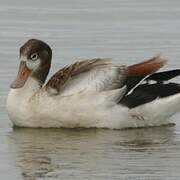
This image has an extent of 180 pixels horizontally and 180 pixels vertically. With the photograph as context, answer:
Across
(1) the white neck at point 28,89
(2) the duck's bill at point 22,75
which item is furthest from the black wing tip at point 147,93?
(2) the duck's bill at point 22,75

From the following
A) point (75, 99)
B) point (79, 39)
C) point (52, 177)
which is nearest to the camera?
point (52, 177)

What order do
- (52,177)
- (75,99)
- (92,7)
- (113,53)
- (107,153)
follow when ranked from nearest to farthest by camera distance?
1. (52,177)
2. (107,153)
3. (75,99)
4. (113,53)
5. (92,7)

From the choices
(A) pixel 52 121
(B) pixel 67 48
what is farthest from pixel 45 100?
(B) pixel 67 48

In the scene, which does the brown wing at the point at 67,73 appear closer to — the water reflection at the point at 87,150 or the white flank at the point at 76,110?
the white flank at the point at 76,110

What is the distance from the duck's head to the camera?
14.3 meters

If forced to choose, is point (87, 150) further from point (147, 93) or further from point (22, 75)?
point (22, 75)

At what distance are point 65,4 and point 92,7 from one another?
2.35 feet

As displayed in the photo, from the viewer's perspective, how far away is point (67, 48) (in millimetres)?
18062

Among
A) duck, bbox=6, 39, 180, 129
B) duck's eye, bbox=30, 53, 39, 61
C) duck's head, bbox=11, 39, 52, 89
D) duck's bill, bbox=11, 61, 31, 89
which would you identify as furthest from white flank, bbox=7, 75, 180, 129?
duck's eye, bbox=30, 53, 39, 61

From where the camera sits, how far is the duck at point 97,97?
13.9 meters

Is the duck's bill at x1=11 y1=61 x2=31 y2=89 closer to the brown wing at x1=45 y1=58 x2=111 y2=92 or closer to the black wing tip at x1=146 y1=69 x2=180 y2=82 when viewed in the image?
the brown wing at x1=45 y1=58 x2=111 y2=92

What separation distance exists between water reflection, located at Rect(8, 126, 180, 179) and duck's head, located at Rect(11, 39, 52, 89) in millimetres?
793

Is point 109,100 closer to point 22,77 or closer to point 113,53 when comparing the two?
point 22,77

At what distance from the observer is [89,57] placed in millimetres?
17312
